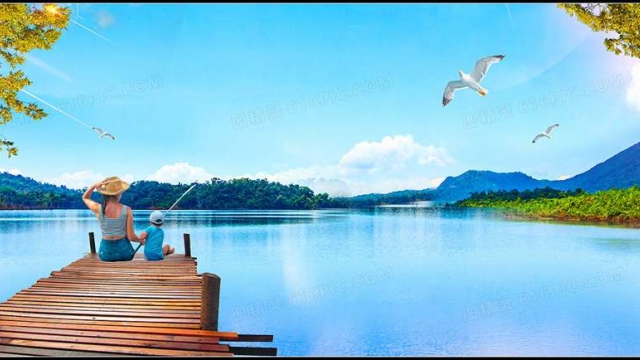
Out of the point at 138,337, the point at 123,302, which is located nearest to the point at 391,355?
the point at 123,302

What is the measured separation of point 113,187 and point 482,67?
22.5ft

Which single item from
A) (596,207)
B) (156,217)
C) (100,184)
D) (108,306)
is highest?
(100,184)

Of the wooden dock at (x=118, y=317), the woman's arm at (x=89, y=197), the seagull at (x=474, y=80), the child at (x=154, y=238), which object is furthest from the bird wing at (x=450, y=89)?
the woman's arm at (x=89, y=197)


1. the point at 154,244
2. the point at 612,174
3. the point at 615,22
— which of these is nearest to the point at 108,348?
the point at 154,244

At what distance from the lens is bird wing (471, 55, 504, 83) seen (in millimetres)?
9619

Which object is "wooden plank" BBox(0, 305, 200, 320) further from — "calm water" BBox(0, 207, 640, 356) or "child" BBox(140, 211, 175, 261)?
"calm water" BBox(0, 207, 640, 356)

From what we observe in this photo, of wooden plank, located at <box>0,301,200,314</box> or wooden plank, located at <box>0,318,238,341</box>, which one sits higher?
wooden plank, located at <box>0,301,200,314</box>

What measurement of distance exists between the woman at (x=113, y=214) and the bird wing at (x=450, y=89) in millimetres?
6850

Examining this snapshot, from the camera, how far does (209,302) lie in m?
4.82

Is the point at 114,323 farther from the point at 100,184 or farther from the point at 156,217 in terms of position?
the point at 156,217

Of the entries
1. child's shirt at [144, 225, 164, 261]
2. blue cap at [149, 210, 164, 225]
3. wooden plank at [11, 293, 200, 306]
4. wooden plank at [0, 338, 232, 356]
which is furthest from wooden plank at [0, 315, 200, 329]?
child's shirt at [144, 225, 164, 261]

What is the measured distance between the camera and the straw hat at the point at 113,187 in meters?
6.35

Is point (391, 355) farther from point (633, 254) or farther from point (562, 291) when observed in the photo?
point (633, 254)

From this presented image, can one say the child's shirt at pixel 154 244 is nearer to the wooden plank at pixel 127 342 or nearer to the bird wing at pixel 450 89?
the wooden plank at pixel 127 342
